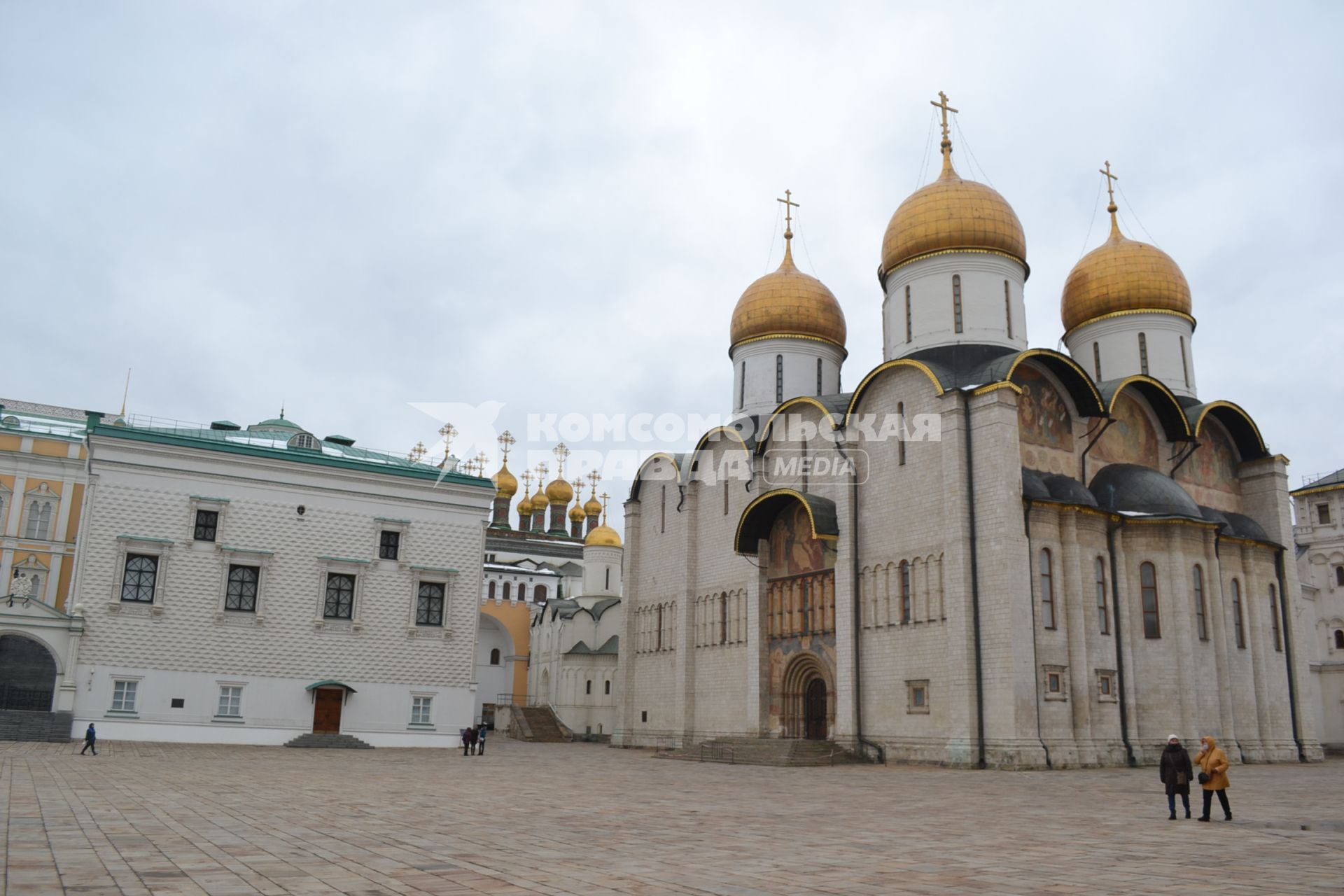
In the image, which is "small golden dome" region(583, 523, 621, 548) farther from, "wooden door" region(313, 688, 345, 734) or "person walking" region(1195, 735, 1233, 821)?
"person walking" region(1195, 735, 1233, 821)

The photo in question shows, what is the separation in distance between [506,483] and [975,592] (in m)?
43.7

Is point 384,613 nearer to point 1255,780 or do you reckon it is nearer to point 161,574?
point 161,574

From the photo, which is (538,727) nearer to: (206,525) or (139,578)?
(206,525)

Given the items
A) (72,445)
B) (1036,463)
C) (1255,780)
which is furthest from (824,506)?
(72,445)

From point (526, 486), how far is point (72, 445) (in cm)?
3205


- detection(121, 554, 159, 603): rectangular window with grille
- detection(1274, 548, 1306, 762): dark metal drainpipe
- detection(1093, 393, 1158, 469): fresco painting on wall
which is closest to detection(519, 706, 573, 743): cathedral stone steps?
detection(121, 554, 159, 603): rectangular window with grille

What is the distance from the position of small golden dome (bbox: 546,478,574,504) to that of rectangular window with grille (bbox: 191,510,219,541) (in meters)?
37.1

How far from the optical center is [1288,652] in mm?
25688

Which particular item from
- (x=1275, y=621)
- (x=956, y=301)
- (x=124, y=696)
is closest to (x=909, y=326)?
(x=956, y=301)

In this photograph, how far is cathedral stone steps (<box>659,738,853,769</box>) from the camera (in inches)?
903

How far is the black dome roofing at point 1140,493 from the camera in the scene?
2309 centimetres

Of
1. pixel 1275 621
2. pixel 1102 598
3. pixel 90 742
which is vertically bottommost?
pixel 90 742

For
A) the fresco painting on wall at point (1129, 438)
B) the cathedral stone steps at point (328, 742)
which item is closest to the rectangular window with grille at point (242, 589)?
the cathedral stone steps at point (328, 742)

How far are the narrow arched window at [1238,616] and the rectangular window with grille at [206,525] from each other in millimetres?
25133
